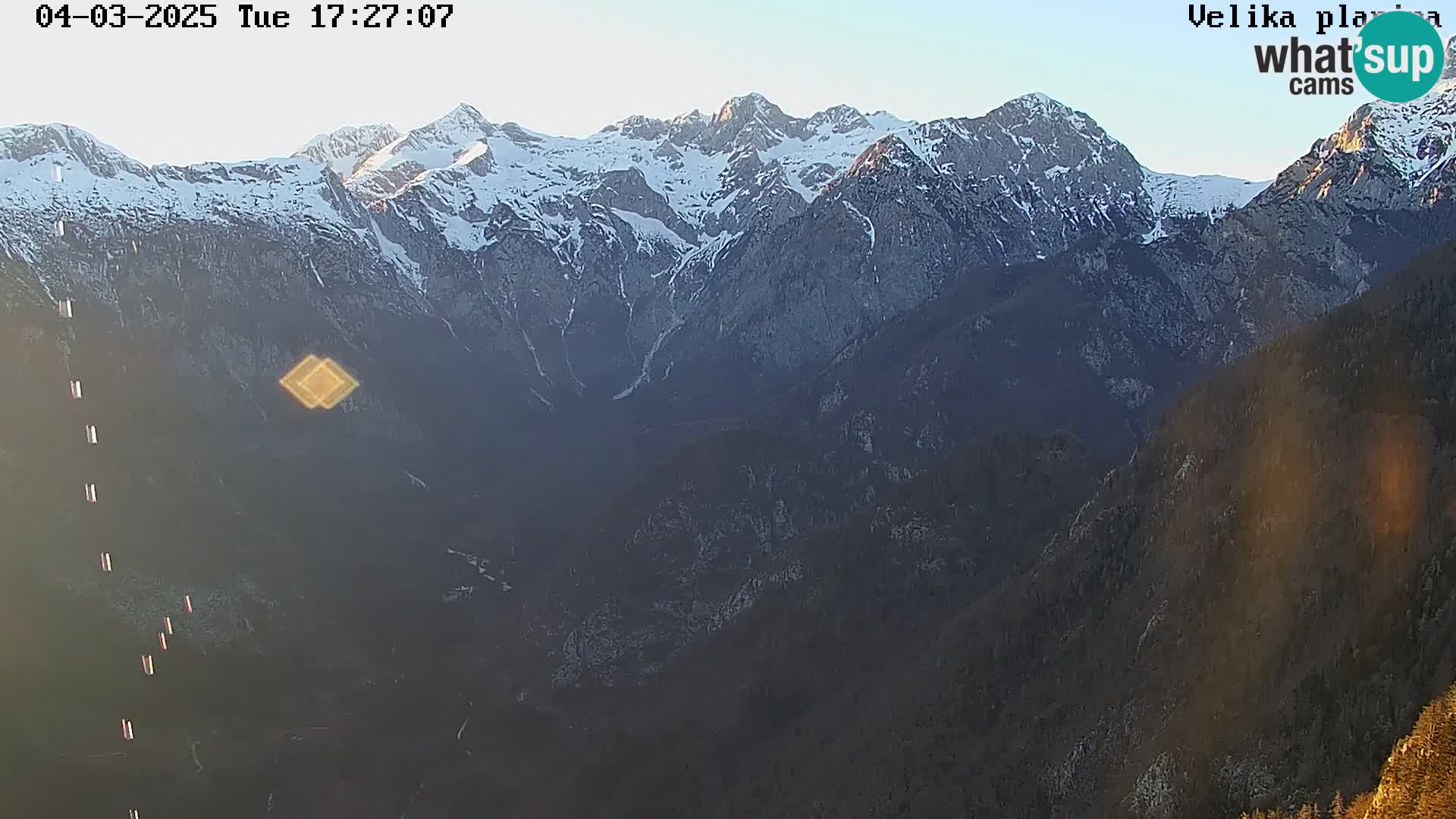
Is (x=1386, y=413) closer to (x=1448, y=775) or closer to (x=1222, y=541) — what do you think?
(x=1222, y=541)

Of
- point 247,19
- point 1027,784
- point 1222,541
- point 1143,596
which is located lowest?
point 1027,784

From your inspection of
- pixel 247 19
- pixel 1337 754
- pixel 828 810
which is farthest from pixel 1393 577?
pixel 247 19

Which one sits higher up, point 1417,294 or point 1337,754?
point 1417,294

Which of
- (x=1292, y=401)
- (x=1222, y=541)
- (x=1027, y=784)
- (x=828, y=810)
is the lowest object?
(x=828, y=810)

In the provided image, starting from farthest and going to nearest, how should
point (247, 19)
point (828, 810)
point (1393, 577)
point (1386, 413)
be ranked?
point (828, 810) < point (1386, 413) < point (1393, 577) < point (247, 19)

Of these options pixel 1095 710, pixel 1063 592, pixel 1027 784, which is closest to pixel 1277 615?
pixel 1095 710

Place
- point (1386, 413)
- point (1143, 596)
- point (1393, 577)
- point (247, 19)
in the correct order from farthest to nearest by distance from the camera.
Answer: point (1143, 596), point (1386, 413), point (1393, 577), point (247, 19)

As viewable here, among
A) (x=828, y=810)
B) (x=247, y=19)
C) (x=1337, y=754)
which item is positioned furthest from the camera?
(x=828, y=810)

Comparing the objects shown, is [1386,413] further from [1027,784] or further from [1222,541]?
[1027,784]

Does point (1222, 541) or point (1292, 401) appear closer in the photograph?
point (1222, 541)
